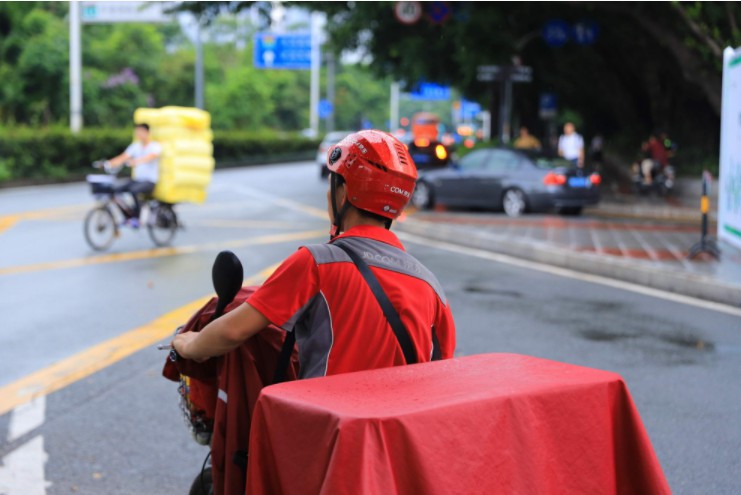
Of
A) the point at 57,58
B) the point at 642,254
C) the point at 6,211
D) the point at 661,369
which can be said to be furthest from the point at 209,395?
the point at 57,58

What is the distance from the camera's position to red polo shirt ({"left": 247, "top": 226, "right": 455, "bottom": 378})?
9.34 ft

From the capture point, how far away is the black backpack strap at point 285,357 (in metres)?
3.00

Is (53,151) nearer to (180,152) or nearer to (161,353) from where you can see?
(180,152)

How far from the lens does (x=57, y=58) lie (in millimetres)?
37562

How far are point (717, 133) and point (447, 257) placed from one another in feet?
56.8

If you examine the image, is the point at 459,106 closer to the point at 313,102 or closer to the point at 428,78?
the point at 313,102

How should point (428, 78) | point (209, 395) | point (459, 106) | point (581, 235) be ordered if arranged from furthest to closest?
point (459, 106) → point (428, 78) → point (581, 235) → point (209, 395)

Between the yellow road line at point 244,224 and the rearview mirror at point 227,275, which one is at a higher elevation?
the rearview mirror at point 227,275

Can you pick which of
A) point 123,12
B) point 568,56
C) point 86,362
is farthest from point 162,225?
point 123,12

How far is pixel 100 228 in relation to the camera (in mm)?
13586

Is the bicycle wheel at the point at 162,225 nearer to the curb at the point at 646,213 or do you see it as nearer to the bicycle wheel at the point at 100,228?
the bicycle wheel at the point at 100,228

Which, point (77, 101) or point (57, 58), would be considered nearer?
point (77, 101)

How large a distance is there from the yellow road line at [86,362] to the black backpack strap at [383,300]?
354 cm

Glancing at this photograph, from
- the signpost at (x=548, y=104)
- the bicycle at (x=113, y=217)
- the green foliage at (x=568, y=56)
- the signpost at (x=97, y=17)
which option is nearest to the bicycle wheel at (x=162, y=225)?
the bicycle at (x=113, y=217)
